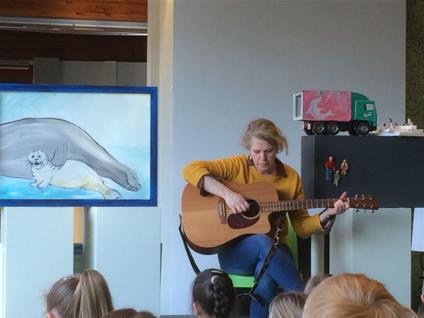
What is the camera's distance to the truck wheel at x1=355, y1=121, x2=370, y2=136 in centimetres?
316

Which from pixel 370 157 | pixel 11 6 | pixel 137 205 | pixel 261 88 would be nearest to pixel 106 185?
pixel 137 205

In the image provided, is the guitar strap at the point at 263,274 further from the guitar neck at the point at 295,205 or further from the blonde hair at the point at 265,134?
the blonde hair at the point at 265,134

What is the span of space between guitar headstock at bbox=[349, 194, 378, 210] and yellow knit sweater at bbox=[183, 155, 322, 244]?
0.21 metres

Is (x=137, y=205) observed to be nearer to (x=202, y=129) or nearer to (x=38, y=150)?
(x=38, y=150)

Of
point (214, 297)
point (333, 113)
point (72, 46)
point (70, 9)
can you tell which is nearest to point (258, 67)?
point (333, 113)

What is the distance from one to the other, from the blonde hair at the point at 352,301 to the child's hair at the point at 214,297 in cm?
86

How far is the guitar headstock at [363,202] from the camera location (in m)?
2.89

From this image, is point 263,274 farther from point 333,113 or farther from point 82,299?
point 82,299

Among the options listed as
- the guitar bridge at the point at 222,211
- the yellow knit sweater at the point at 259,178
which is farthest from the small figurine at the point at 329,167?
the guitar bridge at the point at 222,211

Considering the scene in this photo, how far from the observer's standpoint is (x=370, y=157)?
309cm

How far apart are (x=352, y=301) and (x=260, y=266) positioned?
182 centimetres

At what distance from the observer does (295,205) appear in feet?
9.62

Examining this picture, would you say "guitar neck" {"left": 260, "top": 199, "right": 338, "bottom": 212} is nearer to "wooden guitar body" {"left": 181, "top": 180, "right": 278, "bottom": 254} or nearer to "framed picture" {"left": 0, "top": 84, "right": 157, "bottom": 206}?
"wooden guitar body" {"left": 181, "top": 180, "right": 278, "bottom": 254}

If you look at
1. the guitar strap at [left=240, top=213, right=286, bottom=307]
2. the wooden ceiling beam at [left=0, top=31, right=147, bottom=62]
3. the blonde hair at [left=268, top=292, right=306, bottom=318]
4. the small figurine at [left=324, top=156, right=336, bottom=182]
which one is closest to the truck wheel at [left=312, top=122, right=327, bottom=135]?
the small figurine at [left=324, top=156, right=336, bottom=182]
